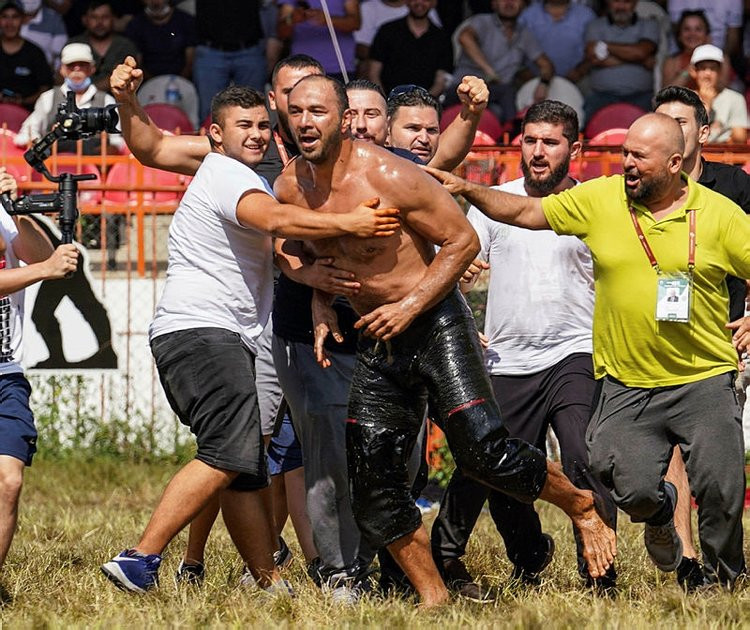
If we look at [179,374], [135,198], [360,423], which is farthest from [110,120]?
[135,198]

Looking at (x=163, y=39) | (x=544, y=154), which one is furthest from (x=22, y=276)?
(x=163, y=39)

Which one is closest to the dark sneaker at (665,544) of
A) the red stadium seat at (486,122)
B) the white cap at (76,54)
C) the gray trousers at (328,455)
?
the gray trousers at (328,455)

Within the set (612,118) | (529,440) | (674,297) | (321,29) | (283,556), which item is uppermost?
(321,29)

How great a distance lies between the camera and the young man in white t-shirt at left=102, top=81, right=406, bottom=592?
5.71 metres

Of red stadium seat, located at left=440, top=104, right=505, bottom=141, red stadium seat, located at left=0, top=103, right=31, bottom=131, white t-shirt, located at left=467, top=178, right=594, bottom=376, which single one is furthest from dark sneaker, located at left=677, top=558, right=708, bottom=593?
red stadium seat, located at left=0, top=103, right=31, bottom=131

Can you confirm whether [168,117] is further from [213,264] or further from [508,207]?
[508,207]

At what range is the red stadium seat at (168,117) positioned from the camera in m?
12.7

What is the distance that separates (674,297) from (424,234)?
1.04m

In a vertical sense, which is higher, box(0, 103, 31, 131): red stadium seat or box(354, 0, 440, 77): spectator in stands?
box(354, 0, 440, 77): spectator in stands

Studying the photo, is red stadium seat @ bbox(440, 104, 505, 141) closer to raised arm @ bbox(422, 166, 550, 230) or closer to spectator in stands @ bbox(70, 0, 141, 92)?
Answer: spectator in stands @ bbox(70, 0, 141, 92)

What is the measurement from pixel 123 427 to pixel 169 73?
14.7 feet

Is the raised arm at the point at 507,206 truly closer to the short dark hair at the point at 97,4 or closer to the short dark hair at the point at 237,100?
the short dark hair at the point at 237,100

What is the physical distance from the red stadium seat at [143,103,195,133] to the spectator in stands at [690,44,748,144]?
4449 millimetres

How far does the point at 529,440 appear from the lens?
6.41 metres
